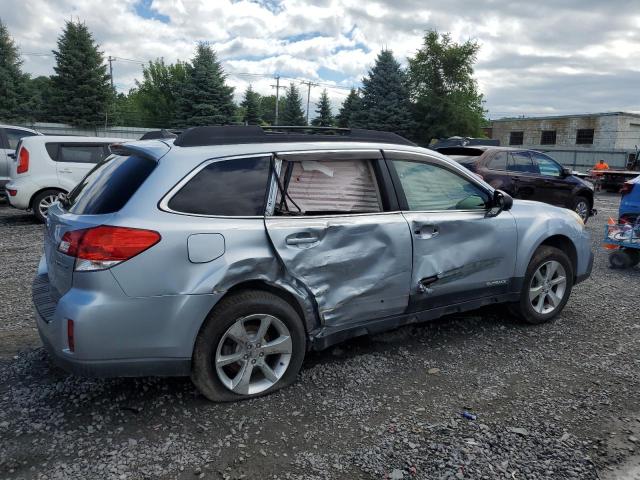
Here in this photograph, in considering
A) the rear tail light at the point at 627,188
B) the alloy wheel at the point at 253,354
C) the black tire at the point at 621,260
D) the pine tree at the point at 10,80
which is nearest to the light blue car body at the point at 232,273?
the alloy wheel at the point at 253,354

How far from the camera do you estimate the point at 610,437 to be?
2.92m

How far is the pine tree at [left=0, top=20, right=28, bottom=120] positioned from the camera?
1361 inches

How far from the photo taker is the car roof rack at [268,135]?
3.18 meters

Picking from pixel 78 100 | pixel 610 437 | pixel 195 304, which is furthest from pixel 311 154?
pixel 78 100

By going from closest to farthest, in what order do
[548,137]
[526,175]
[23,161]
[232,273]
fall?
[232,273]
[23,161]
[526,175]
[548,137]

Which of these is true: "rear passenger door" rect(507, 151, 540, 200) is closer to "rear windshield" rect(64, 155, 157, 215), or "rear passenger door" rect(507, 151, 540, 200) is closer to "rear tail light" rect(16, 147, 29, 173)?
"rear windshield" rect(64, 155, 157, 215)

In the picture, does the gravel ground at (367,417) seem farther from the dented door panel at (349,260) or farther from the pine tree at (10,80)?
the pine tree at (10,80)

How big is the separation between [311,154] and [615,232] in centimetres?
549

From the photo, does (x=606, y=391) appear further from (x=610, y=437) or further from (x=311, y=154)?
(x=311, y=154)

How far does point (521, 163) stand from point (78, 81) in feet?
110

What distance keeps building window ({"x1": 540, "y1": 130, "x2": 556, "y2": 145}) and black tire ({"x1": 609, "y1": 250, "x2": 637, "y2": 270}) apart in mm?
41295

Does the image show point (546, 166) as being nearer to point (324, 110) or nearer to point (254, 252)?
point (254, 252)

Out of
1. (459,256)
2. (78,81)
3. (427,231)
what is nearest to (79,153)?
(427,231)

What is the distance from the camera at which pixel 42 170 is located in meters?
9.33
